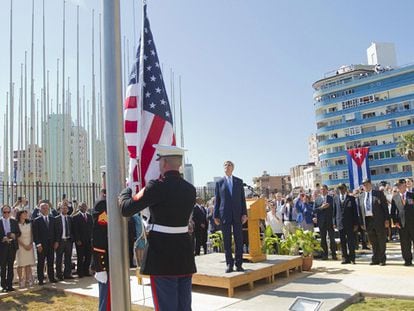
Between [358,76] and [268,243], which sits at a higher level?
[358,76]

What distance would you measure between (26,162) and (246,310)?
20124mm

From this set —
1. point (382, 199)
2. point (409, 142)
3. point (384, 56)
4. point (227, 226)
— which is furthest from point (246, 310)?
point (384, 56)

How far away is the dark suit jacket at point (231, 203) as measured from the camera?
792cm

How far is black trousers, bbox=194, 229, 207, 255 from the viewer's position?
13695 mm

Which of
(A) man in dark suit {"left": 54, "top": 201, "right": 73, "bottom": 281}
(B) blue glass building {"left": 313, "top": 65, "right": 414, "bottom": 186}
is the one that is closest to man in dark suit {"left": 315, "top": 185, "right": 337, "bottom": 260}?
(A) man in dark suit {"left": 54, "top": 201, "right": 73, "bottom": 281}

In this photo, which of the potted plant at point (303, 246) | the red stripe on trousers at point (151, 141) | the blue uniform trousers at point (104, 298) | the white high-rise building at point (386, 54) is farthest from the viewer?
the white high-rise building at point (386, 54)

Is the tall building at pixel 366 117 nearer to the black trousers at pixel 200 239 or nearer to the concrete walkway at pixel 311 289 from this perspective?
the black trousers at pixel 200 239

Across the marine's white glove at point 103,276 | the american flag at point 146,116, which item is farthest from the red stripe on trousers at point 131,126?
the marine's white glove at point 103,276

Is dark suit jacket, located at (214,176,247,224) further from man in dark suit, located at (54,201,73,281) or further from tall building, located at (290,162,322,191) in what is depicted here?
tall building, located at (290,162,322,191)

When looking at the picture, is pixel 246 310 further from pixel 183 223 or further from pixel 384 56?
pixel 384 56

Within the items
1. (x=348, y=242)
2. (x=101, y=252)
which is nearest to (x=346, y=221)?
(x=348, y=242)

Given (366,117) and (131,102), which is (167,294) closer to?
(131,102)

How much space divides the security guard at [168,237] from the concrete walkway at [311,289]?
186cm

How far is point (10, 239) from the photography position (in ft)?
31.1
